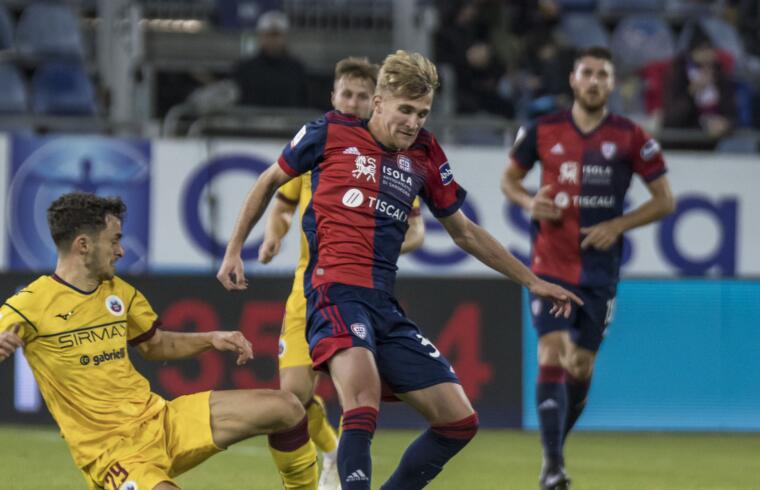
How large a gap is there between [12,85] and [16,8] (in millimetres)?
1714

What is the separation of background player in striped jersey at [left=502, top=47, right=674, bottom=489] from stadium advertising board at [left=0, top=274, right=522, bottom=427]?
10.1 feet

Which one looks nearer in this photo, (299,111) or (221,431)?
(221,431)

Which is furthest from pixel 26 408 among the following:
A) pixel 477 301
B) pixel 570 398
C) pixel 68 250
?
pixel 68 250

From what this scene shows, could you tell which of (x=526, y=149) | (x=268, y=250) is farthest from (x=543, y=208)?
(x=268, y=250)

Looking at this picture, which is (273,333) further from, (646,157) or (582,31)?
(582,31)

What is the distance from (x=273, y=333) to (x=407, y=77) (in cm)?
564

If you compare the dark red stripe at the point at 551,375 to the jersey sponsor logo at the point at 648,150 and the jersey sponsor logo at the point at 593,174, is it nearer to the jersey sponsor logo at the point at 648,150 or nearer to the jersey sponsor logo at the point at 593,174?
the jersey sponsor logo at the point at 593,174

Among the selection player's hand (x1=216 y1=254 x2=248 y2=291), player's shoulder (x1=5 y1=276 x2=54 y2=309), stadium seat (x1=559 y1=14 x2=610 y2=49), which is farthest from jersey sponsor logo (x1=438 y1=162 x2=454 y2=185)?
stadium seat (x1=559 y1=14 x2=610 y2=49)

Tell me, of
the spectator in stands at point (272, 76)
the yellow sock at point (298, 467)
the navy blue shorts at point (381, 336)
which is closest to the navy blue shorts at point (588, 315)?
the navy blue shorts at point (381, 336)

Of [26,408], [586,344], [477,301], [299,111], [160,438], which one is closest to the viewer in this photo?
[160,438]

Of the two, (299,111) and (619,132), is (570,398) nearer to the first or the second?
(619,132)

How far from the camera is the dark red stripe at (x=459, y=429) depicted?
5.84 meters

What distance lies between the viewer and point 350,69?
729 centimetres

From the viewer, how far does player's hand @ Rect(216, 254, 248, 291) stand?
19.0 feet
